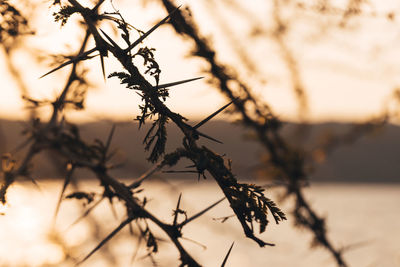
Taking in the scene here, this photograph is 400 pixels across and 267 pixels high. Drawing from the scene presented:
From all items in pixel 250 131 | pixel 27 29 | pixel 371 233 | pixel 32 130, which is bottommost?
pixel 32 130

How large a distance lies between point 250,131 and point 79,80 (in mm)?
655

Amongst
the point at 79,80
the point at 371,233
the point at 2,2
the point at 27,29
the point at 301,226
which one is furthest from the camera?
the point at 371,233

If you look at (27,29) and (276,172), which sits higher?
(276,172)

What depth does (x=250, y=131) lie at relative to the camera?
4.96 ft

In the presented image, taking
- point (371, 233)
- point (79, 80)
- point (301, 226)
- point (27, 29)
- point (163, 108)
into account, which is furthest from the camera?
point (371, 233)

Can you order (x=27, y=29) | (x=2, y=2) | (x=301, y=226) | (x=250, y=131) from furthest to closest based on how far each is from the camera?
(x=301, y=226) < (x=250, y=131) < (x=27, y=29) < (x=2, y=2)

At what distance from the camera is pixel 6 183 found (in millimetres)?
796

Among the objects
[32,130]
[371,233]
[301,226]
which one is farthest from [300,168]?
[371,233]

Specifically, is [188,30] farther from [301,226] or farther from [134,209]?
[301,226]

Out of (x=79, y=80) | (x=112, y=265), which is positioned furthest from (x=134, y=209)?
(x=112, y=265)

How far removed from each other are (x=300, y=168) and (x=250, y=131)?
29 centimetres

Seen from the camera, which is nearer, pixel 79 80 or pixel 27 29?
pixel 27 29

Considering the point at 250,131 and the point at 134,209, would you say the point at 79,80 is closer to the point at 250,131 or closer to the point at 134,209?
the point at 134,209

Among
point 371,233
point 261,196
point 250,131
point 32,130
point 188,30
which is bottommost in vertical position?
point 261,196
